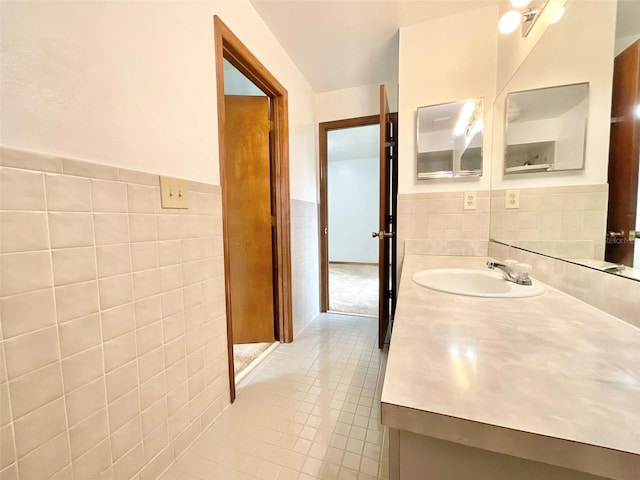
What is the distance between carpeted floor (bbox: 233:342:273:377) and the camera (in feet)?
5.90

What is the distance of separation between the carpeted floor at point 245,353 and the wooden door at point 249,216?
0.05m

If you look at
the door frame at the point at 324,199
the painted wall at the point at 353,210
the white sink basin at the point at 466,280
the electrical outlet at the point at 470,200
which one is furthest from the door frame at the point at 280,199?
the painted wall at the point at 353,210

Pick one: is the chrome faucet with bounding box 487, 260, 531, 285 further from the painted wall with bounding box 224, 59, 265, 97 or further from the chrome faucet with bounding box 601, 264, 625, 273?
the painted wall with bounding box 224, 59, 265, 97

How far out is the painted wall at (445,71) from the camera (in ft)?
5.35

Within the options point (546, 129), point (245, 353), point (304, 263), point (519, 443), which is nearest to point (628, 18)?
point (546, 129)

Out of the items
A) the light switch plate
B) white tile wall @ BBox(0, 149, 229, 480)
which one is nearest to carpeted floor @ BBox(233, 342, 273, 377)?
white tile wall @ BBox(0, 149, 229, 480)

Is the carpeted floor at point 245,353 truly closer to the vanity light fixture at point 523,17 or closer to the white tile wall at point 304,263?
the white tile wall at point 304,263

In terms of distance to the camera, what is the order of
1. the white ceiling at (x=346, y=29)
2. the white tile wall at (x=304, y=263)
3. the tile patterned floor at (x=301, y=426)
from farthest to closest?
the white tile wall at (x=304, y=263) → the white ceiling at (x=346, y=29) → the tile patterned floor at (x=301, y=426)

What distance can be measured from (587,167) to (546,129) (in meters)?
0.42

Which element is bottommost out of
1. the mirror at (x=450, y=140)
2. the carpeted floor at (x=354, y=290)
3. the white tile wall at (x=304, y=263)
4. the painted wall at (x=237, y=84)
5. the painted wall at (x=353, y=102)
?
the carpeted floor at (x=354, y=290)

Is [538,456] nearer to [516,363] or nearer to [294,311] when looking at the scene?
[516,363]

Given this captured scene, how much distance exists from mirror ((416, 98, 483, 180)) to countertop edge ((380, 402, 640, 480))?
168 centimetres

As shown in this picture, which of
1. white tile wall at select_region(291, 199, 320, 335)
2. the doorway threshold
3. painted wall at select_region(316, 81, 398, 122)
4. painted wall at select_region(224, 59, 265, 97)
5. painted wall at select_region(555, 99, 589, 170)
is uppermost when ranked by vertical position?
painted wall at select_region(224, 59, 265, 97)

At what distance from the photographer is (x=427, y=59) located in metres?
1.74
